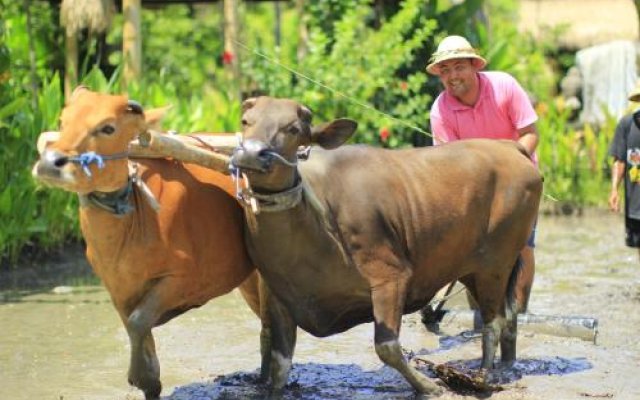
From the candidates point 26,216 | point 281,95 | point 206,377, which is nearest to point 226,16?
point 281,95

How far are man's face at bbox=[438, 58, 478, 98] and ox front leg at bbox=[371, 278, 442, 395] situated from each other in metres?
1.66

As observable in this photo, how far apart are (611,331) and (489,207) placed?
202 cm

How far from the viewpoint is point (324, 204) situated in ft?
19.8

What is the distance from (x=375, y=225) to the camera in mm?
6148

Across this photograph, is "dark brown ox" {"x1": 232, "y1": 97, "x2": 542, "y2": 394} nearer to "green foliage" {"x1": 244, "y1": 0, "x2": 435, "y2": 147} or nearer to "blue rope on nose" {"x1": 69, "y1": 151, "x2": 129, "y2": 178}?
"blue rope on nose" {"x1": 69, "y1": 151, "x2": 129, "y2": 178}

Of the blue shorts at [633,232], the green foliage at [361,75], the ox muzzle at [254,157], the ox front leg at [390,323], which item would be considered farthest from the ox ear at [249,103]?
the green foliage at [361,75]

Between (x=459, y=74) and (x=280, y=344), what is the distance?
2068mm

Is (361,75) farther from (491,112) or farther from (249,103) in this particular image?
(249,103)

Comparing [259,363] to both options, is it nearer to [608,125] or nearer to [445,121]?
[445,121]

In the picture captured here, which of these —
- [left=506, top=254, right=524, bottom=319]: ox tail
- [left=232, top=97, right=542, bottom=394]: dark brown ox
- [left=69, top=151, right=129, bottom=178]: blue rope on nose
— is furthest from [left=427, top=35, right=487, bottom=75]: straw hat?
[left=69, top=151, right=129, bottom=178]: blue rope on nose

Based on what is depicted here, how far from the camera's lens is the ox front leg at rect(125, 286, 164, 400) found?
18.9ft

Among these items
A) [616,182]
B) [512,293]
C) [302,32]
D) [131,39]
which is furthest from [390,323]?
[302,32]

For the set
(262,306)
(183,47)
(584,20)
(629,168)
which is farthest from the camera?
(584,20)

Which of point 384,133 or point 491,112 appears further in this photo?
point 384,133
